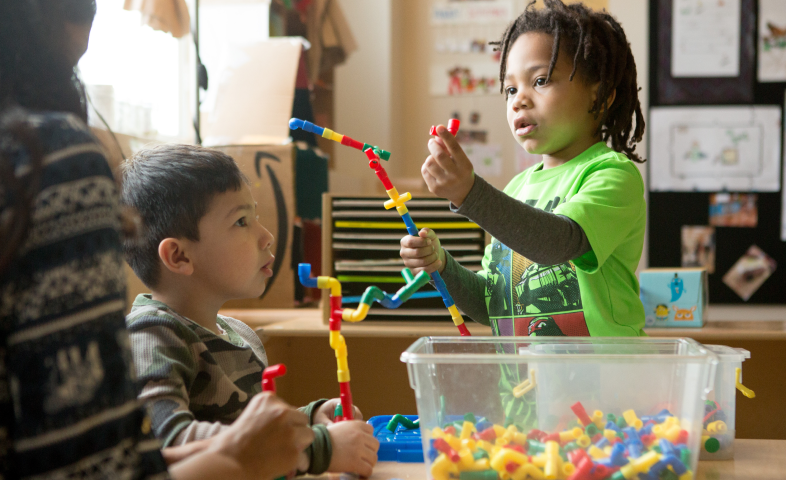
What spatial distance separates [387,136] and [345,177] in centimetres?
Answer: 29

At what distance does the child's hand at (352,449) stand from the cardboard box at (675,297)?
120cm

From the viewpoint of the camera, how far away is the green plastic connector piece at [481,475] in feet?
1.95

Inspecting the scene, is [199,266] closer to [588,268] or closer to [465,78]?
[588,268]

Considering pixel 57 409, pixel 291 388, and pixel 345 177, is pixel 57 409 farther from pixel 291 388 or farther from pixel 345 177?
pixel 345 177

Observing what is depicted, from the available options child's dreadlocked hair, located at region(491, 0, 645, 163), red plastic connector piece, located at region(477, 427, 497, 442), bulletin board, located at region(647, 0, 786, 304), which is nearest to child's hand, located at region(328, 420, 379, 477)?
red plastic connector piece, located at region(477, 427, 497, 442)

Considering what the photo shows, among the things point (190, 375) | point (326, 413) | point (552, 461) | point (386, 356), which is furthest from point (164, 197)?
point (386, 356)

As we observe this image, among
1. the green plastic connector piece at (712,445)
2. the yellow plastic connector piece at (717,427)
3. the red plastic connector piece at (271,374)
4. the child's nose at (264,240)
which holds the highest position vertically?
the child's nose at (264,240)

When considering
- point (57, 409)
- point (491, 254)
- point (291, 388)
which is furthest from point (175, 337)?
point (291, 388)

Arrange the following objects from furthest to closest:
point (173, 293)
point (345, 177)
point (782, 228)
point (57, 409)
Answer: point (345, 177), point (782, 228), point (173, 293), point (57, 409)

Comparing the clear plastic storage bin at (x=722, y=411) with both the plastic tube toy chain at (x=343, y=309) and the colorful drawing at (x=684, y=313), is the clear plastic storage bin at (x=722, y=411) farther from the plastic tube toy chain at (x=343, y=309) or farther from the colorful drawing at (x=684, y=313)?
the colorful drawing at (x=684, y=313)

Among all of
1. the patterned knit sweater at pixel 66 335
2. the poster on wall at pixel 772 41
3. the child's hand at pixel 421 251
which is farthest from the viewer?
the poster on wall at pixel 772 41

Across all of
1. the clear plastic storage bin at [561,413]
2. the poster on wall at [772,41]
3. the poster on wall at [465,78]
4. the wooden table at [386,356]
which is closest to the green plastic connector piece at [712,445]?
the clear plastic storage bin at [561,413]

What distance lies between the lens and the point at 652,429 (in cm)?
62

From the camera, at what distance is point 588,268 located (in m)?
0.90
